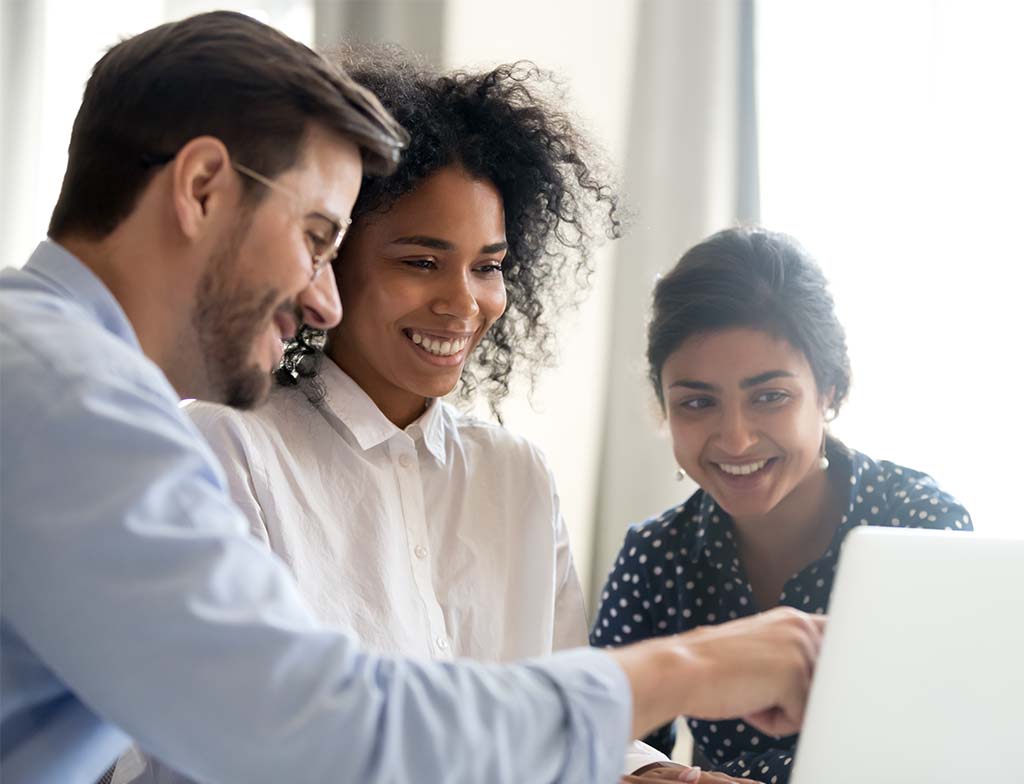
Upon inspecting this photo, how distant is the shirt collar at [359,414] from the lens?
169 centimetres

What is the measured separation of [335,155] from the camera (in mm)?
1124

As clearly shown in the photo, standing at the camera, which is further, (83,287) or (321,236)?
(321,236)

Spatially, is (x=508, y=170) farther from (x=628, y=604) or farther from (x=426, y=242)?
(x=628, y=604)

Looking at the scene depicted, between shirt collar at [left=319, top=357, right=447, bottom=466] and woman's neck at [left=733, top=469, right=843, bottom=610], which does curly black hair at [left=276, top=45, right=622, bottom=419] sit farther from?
woman's neck at [left=733, top=469, right=843, bottom=610]

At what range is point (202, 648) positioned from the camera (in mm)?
757

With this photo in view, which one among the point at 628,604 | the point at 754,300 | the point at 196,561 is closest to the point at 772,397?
the point at 754,300

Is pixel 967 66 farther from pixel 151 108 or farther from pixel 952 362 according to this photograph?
pixel 151 108

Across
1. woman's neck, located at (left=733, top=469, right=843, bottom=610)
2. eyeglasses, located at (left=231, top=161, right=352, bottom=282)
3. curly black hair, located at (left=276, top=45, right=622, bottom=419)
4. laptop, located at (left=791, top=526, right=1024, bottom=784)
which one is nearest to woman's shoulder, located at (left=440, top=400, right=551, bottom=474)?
curly black hair, located at (left=276, top=45, right=622, bottom=419)

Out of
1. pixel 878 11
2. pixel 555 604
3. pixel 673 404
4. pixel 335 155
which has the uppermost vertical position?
pixel 878 11

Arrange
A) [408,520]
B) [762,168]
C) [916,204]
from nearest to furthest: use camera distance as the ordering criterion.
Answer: [408,520]
[916,204]
[762,168]

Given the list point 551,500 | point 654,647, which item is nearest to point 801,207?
point 551,500

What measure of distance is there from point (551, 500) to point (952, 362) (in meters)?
1.07

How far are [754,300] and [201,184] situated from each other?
112 cm

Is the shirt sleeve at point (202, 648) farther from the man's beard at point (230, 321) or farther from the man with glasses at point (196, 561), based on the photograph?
the man's beard at point (230, 321)
